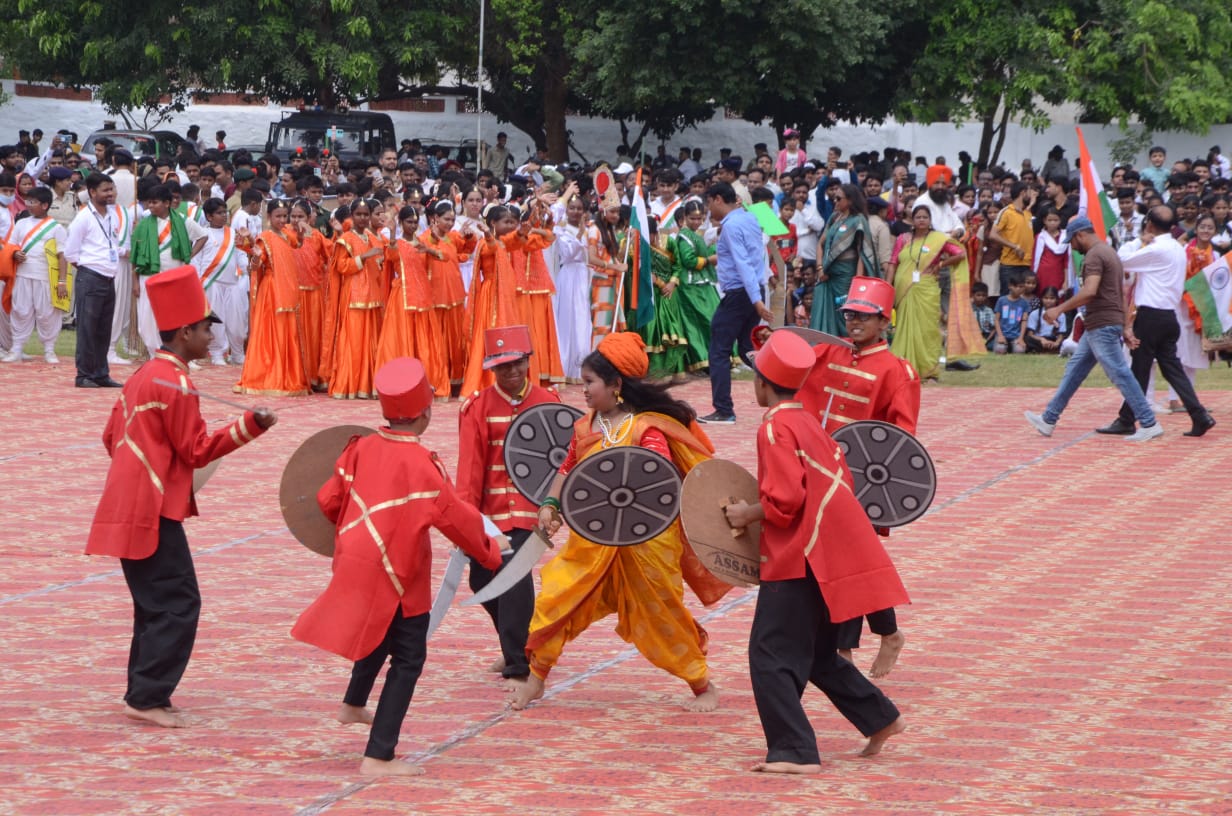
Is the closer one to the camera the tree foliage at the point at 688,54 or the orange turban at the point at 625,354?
the orange turban at the point at 625,354

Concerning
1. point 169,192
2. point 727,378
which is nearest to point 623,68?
point 169,192

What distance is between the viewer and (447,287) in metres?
15.9

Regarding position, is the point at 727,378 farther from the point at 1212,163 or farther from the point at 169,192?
the point at 1212,163

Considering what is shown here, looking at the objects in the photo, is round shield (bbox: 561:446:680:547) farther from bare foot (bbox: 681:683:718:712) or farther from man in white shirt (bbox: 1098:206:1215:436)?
man in white shirt (bbox: 1098:206:1215:436)

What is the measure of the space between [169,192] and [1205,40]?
63.4ft

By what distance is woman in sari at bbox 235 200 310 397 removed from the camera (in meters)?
16.2

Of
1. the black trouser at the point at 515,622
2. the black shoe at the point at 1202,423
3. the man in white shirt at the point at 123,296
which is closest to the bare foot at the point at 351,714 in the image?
the black trouser at the point at 515,622

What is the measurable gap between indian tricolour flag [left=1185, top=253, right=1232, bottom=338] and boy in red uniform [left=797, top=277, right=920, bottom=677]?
25.9 ft

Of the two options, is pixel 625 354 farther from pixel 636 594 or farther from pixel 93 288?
pixel 93 288

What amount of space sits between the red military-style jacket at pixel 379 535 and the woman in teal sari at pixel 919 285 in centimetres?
1091

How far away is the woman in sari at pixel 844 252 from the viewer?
55.2ft

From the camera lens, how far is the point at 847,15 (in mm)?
29609

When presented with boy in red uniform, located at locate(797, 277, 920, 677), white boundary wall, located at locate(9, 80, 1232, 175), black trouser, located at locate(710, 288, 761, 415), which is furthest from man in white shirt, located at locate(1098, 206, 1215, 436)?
white boundary wall, located at locate(9, 80, 1232, 175)

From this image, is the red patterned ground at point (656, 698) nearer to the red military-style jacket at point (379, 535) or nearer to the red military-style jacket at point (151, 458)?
the red military-style jacket at point (379, 535)
